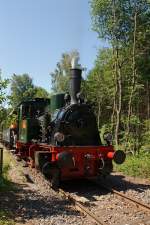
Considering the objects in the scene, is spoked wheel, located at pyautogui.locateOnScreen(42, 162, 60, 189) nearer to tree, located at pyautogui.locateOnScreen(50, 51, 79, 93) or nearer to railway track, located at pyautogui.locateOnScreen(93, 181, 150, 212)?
railway track, located at pyautogui.locateOnScreen(93, 181, 150, 212)

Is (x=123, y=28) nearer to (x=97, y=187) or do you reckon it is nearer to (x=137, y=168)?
(x=137, y=168)

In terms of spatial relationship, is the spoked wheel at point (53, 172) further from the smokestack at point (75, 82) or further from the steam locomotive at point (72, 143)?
the smokestack at point (75, 82)

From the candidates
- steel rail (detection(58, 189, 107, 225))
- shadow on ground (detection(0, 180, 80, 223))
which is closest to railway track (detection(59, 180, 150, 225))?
steel rail (detection(58, 189, 107, 225))

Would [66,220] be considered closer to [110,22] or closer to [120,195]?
[120,195]

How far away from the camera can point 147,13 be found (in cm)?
2833

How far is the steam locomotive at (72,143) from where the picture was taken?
41.8ft

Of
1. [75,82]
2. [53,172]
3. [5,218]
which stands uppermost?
[75,82]

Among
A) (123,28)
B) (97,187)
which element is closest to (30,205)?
(97,187)

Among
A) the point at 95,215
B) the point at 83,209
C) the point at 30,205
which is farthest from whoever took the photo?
the point at 30,205

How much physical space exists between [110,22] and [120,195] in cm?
1808

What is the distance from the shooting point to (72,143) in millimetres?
13703

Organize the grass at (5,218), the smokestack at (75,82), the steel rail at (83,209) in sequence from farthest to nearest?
the smokestack at (75,82), the steel rail at (83,209), the grass at (5,218)

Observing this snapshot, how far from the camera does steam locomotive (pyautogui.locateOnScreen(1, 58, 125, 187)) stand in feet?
41.8

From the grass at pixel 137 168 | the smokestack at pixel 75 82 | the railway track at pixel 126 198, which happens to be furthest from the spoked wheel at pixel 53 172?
the grass at pixel 137 168
